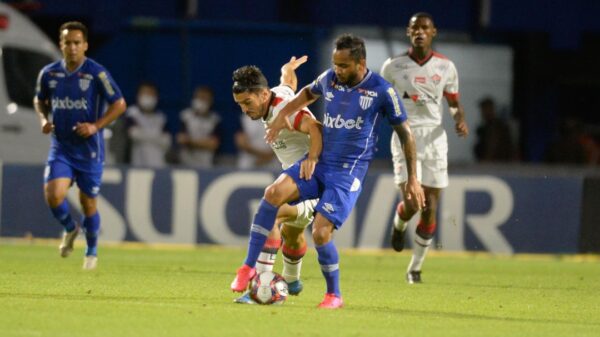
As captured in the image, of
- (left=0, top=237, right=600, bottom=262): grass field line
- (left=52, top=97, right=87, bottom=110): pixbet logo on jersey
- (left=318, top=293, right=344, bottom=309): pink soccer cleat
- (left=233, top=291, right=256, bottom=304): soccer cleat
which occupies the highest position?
(left=52, top=97, right=87, bottom=110): pixbet logo on jersey

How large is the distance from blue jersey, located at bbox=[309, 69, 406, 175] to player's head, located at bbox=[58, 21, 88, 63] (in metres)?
3.55

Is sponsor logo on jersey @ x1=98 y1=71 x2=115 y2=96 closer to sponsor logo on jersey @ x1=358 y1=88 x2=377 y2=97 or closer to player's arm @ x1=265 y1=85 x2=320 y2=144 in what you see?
player's arm @ x1=265 y1=85 x2=320 y2=144

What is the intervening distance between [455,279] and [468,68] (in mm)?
8263

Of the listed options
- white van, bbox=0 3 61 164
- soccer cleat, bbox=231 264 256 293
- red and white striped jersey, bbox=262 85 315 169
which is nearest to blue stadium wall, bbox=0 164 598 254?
white van, bbox=0 3 61 164

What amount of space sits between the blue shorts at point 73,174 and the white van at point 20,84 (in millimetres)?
4629

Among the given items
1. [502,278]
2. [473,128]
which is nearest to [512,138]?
[473,128]

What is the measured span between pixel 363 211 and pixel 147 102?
11.6 feet

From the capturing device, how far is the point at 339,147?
10.3 m

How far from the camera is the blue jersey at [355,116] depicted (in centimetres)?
1025

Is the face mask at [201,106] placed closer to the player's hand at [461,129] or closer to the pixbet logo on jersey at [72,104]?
the pixbet logo on jersey at [72,104]

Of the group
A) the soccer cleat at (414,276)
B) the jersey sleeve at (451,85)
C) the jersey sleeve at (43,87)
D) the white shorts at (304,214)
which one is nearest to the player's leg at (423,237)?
the soccer cleat at (414,276)

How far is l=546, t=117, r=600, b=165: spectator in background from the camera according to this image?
2008cm

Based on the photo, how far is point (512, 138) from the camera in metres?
20.0

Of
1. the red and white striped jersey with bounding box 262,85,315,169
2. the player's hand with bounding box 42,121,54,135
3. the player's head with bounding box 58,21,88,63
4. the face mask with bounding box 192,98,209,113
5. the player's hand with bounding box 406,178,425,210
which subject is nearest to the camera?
the player's hand with bounding box 406,178,425,210
